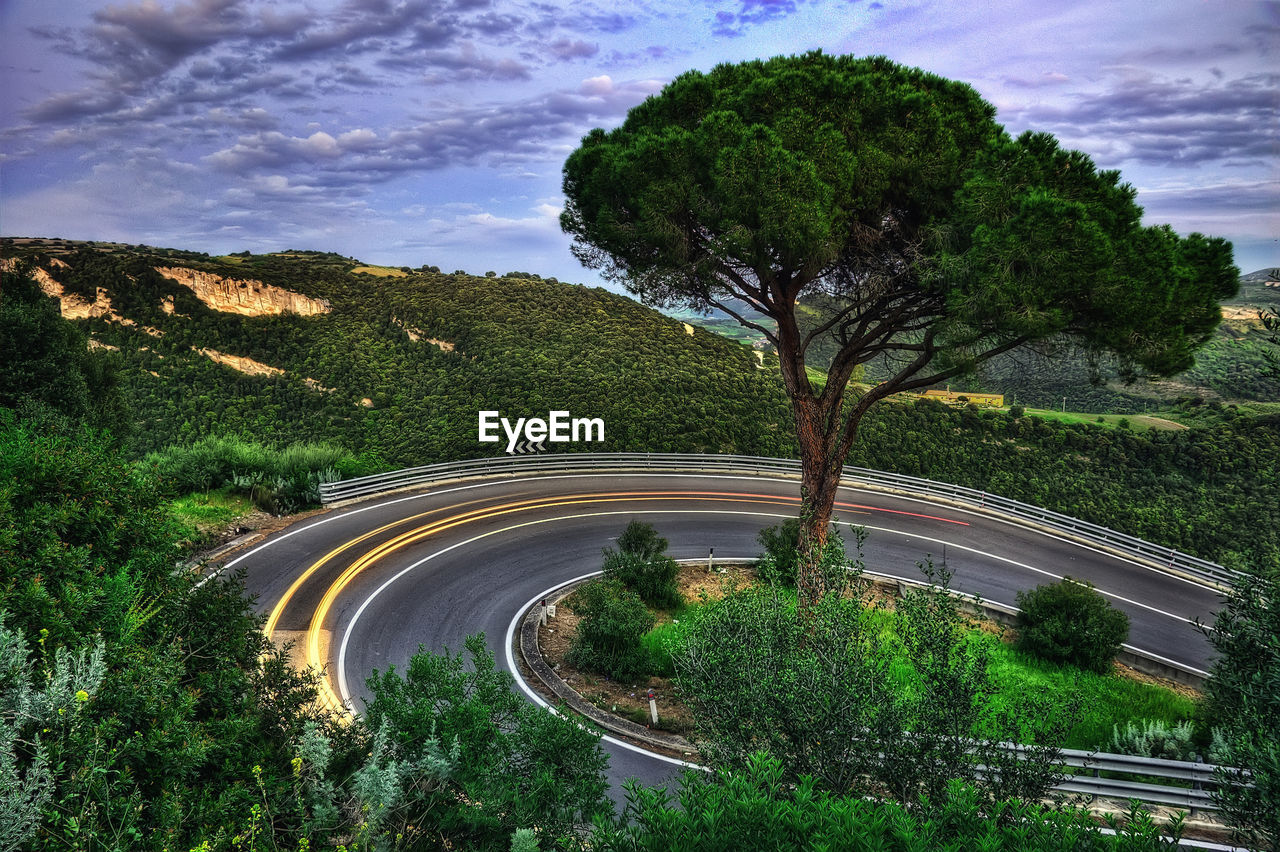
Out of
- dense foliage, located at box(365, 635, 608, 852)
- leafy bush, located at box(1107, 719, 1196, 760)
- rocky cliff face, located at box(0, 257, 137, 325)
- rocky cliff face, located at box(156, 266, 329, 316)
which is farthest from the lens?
rocky cliff face, located at box(156, 266, 329, 316)

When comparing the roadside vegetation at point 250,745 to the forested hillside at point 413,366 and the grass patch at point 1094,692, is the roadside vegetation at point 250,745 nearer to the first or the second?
the grass patch at point 1094,692

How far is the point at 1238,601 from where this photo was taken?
21.3 feet

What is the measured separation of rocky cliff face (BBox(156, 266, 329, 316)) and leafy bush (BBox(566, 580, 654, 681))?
40372mm

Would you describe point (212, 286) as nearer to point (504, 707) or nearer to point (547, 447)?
point (547, 447)

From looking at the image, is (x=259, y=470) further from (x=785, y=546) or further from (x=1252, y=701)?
(x=1252, y=701)

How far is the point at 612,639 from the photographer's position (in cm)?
1191

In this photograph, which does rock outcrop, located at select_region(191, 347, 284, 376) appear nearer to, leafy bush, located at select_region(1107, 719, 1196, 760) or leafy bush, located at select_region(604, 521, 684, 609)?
leafy bush, located at select_region(604, 521, 684, 609)

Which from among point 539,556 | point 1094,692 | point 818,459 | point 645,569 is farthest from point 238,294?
point 1094,692

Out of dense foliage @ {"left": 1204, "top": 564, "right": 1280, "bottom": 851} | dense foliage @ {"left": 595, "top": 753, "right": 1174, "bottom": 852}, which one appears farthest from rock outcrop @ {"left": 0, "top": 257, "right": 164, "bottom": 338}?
dense foliage @ {"left": 1204, "top": 564, "right": 1280, "bottom": 851}

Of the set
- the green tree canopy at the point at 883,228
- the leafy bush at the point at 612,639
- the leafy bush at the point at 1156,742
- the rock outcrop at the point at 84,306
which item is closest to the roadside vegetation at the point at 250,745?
the leafy bush at the point at 1156,742

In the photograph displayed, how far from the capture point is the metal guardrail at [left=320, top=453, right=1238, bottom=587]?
62.1ft

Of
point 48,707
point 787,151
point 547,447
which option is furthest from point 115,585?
point 547,447

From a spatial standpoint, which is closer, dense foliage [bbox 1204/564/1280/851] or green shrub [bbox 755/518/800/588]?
dense foliage [bbox 1204/564/1280/851]

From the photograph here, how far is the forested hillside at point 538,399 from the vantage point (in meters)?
28.5
